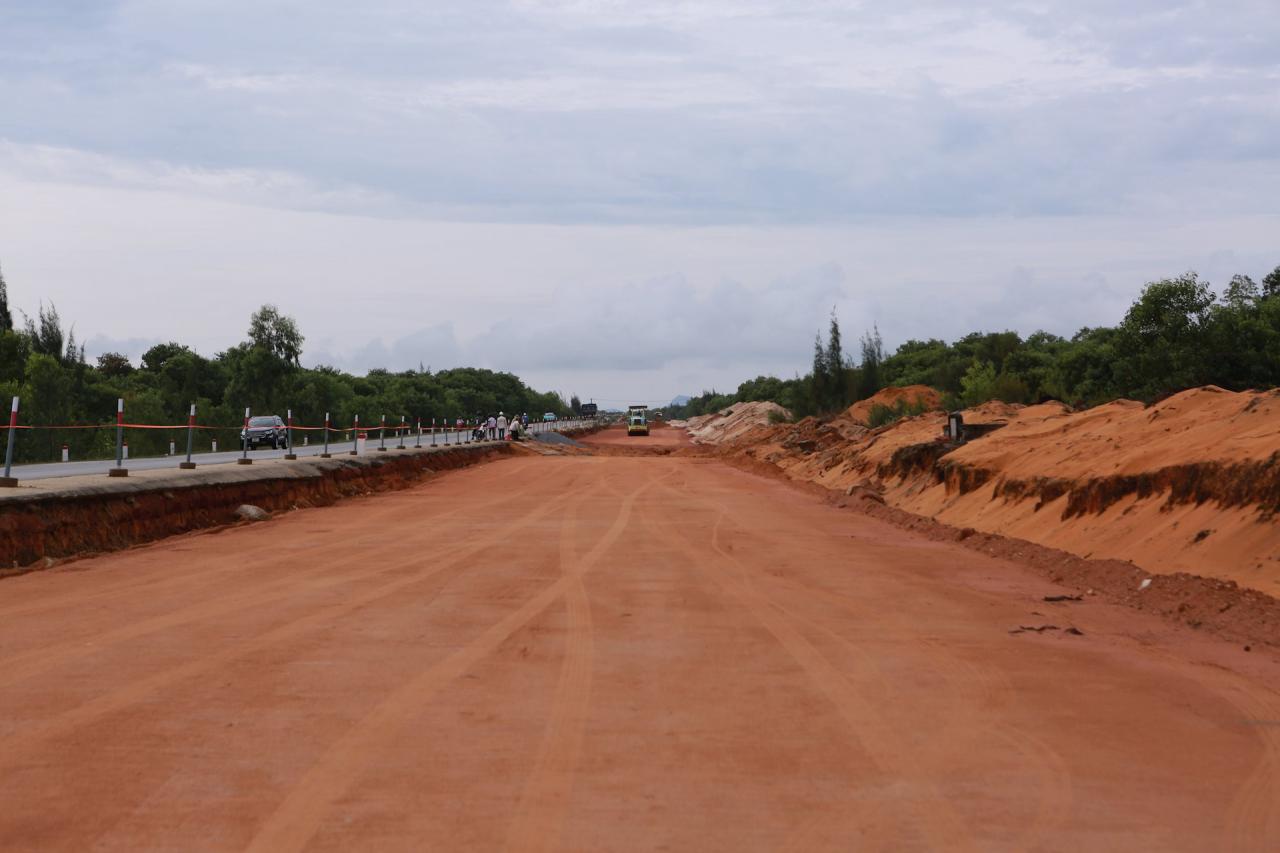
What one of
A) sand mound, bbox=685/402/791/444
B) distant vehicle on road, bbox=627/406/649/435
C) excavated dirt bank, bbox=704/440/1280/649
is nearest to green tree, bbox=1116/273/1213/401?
excavated dirt bank, bbox=704/440/1280/649

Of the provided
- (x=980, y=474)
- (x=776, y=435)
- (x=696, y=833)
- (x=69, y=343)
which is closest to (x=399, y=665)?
(x=696, y=833)

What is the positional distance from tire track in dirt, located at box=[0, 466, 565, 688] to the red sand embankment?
8.85 meters

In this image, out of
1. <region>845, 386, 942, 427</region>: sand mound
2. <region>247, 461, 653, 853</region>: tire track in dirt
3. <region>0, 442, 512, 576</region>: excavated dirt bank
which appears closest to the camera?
<region>247, 461, 653, 853</region>: tire track in dirt

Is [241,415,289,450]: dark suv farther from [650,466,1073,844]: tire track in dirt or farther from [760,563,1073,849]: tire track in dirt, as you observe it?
[760,563,1073,849]: tire track in dirt

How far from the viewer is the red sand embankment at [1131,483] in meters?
12.0

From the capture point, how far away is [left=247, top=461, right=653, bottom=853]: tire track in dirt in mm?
4773

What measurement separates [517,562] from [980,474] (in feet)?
35.5

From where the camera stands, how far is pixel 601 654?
8.47 meters

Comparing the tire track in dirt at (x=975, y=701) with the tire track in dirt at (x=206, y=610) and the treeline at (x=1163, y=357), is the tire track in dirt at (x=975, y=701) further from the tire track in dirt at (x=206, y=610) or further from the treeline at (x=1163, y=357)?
the treeline at (x=1163, y=357)

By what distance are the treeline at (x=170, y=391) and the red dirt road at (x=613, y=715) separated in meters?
35.1

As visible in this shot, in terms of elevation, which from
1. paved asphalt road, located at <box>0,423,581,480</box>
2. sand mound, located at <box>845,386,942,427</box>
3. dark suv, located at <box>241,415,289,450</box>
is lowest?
paved asphalt road, located at <box>0,423,581,480</box>

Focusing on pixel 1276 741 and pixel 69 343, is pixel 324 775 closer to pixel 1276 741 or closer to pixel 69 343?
pixel 1276 741

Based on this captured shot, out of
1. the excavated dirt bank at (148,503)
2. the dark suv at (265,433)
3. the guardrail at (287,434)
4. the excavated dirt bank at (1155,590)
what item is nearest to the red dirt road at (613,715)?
the excavated dirt bank at (1155,590)

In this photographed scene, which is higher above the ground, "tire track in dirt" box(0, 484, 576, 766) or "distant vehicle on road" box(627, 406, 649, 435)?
"distant vehicle on road" box(627, 406, 649, 435)
